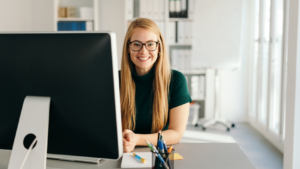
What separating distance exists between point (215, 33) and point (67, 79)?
383 cm

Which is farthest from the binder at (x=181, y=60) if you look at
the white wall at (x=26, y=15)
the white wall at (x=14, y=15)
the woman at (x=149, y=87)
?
the woman at (x=149, y=87)

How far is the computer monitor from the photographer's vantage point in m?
0.74

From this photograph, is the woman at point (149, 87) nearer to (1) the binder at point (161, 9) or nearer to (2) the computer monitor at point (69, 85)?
(2) the computer monitor at point (69, 85)

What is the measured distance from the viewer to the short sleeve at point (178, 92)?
149 centimetres

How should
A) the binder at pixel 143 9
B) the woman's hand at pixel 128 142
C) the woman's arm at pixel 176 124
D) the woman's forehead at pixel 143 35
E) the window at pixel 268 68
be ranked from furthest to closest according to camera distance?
the binder at pixel 143 9 → the window at pixel 268 68 → the woman's forehead at pixel 143 35 → the woman's arm at pixel 176 124 → the woman's hand at pixel 128 142

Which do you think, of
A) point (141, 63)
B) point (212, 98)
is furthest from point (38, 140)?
point (212, 98)

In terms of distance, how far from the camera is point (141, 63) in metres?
1.47

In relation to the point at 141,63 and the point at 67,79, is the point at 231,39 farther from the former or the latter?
the point at 67,79

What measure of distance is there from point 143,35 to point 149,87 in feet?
0.95

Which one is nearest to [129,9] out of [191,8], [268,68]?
[191,8]

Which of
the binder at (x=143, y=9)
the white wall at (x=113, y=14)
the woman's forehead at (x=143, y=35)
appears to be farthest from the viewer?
the white wall at (x=113, y=14)

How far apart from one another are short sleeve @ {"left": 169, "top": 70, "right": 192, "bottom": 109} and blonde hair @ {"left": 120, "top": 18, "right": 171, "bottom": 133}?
0.03m

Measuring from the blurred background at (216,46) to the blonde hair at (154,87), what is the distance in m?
2.28

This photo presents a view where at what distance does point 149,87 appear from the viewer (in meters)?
1.55
